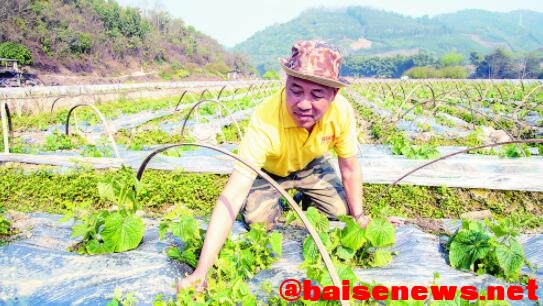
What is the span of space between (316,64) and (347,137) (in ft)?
2.75

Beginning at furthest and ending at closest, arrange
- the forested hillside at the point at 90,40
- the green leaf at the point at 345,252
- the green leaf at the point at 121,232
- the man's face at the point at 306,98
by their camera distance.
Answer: the forested hillside at the point at 90,40, the green leaf at the point at 121,232, the green leaf at the point at 345,252, the man's face at the point at 306,98

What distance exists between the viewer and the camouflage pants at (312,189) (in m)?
3.19

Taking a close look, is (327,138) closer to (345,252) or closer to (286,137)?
(286,137)

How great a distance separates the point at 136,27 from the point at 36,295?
183ft

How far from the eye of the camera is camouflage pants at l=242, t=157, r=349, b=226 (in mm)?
3188

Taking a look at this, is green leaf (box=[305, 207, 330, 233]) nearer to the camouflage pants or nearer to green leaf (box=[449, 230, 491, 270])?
the camouflage pants

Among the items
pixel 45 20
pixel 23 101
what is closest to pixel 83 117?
pixel 23 101

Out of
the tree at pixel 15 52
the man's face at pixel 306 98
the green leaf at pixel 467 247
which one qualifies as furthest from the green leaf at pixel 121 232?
the tree at pixel 15 52

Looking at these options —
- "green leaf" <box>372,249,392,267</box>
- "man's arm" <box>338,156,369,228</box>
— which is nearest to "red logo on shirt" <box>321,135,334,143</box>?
"man's arm" <box>338,156,369,228</box>

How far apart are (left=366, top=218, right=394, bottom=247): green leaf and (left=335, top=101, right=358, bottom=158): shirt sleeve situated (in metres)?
0.62

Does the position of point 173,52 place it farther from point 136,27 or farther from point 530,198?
point 530,198

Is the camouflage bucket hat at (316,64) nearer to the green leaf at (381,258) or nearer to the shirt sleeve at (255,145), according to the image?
the shirt sleeve at (255,145)

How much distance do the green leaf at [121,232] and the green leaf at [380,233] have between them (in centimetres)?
145

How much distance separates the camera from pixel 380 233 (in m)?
2.40
